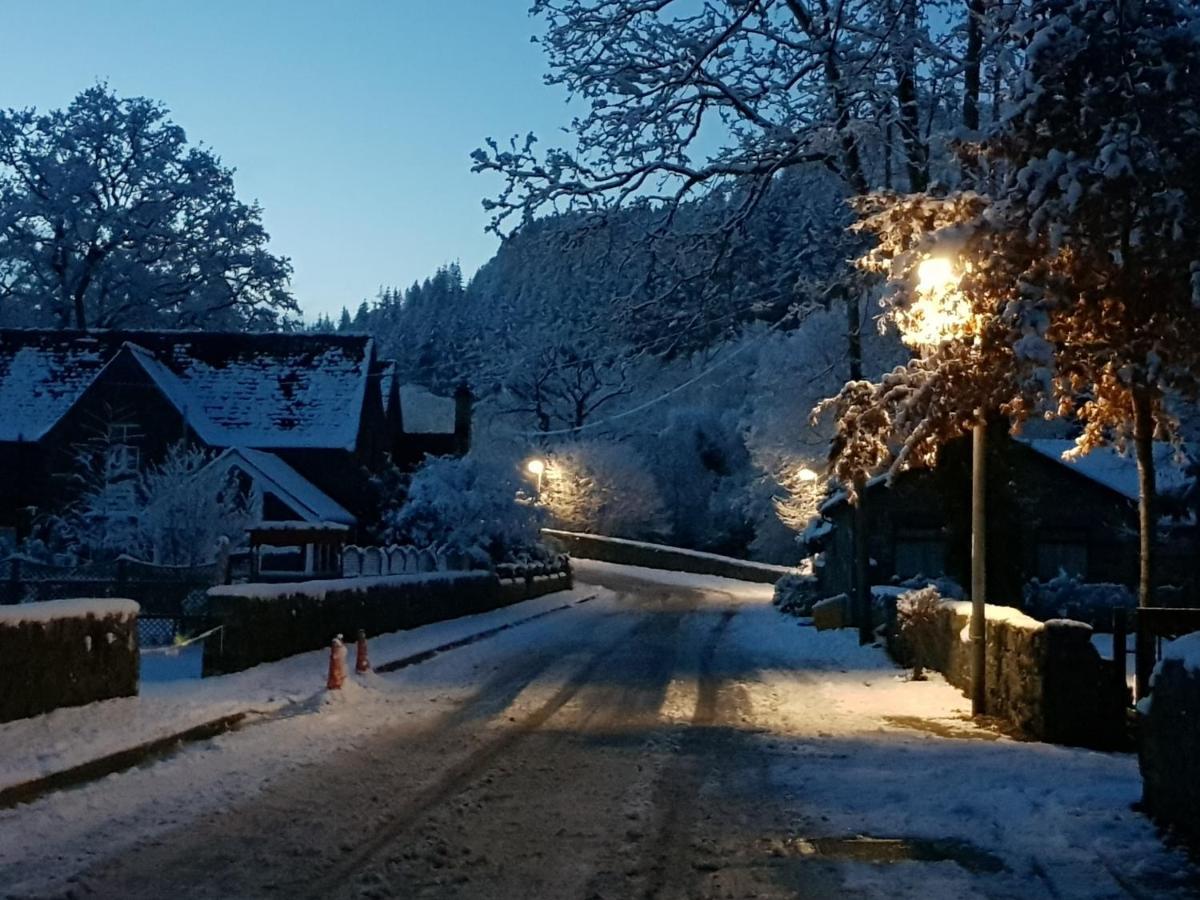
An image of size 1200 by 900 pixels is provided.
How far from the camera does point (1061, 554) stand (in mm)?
37344

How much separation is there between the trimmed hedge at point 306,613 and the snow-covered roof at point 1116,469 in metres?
18.1

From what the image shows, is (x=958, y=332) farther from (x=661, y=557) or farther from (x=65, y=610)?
(x=661, y=557)

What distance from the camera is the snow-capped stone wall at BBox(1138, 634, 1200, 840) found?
7.95 metres

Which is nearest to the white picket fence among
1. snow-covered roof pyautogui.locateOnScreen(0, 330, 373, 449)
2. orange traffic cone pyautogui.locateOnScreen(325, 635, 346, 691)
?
snow-covered roof pyautogui.locateOnScreen(0, 330, 373, 449)

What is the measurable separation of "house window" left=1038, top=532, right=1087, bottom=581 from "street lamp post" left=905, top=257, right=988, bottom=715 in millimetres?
23752

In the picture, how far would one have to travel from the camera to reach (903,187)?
22406mm

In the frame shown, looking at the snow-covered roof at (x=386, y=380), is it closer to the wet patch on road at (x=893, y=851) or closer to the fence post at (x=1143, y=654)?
the fence post at (x=1143, y=654)

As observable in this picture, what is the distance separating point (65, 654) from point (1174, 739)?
10.4 m

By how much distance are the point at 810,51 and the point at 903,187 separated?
4080 mm

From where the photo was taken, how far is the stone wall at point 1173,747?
794 cm

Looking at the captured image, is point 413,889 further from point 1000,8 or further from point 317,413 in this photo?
point 317,413

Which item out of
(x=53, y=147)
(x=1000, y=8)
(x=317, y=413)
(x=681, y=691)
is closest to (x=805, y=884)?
(x=681, y=691)

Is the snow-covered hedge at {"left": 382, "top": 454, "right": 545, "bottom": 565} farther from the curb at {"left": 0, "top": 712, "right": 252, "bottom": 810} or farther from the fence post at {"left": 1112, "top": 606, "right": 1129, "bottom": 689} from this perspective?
the fence post at {"left": 1112, "top": 606, "right": 1129, "bottom": 689}

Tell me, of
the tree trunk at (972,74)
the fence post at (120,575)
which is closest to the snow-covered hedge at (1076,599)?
the tree trunk at (972,74)
